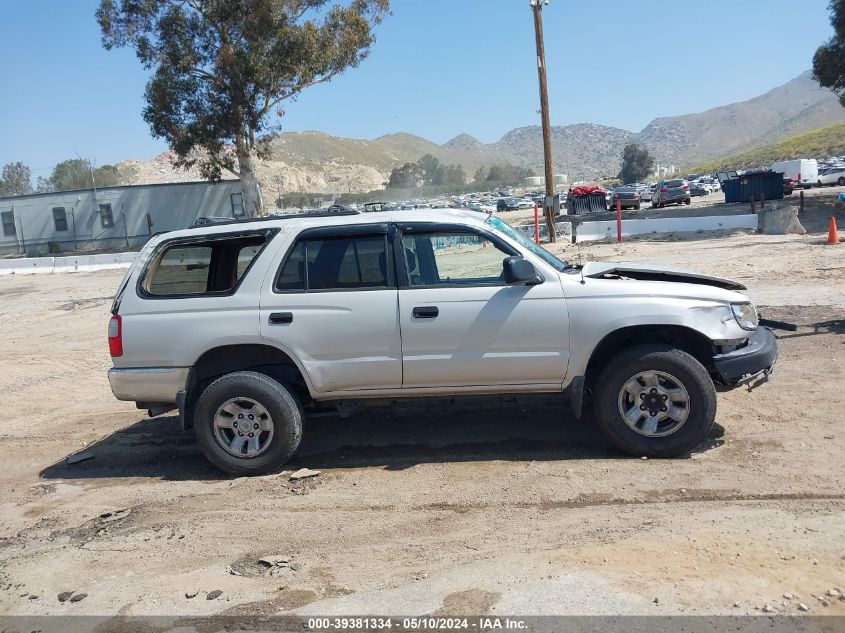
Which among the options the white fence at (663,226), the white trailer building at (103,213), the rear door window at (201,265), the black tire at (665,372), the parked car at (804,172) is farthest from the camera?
the parked car at (804,172)

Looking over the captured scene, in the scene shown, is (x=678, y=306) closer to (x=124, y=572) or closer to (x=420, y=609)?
(x=420, y=609)

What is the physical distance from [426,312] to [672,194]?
4166 centimetres

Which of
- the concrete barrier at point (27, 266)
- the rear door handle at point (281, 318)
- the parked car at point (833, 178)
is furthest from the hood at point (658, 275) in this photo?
the parked car at point (833, 178)

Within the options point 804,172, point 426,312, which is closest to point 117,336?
point 426,312

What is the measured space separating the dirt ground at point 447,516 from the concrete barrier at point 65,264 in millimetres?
24354

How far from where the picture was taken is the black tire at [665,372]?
531 cm

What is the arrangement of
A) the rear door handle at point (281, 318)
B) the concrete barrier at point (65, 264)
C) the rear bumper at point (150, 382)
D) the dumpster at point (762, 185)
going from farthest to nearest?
the dumpster at point (762, 185)
the concrete barrier at point (65, 264)
the rear bumper at point (150, 382)
the rear door handle at point (281, 318)

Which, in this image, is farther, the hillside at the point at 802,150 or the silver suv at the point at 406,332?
the hillside at the point at 802,150

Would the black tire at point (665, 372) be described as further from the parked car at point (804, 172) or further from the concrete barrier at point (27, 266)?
the parked car at point (804, 172)

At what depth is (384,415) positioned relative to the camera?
7.06 metres

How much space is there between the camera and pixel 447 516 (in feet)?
15.7

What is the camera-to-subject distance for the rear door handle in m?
5.60

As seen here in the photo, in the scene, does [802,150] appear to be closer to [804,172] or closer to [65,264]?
[804,172]

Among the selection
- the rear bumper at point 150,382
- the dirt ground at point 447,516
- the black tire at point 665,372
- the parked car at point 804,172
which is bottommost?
the dirt ground at point 447,516
